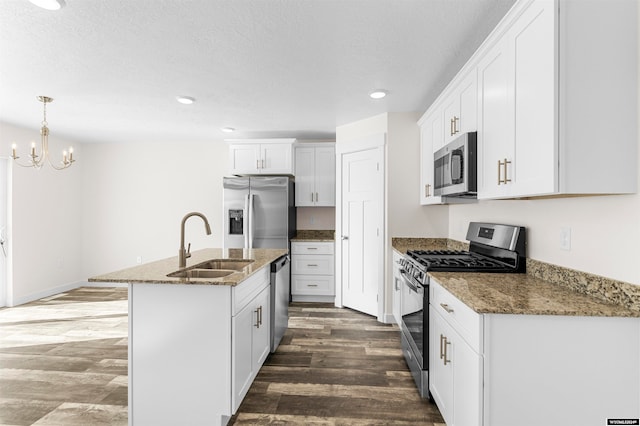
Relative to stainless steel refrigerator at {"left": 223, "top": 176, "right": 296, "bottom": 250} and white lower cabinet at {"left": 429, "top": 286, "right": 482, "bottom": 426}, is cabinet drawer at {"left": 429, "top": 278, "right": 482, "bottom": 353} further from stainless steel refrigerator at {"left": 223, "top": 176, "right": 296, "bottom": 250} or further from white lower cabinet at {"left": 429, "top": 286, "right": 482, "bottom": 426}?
stainless steel refrigerator at {"left": 223, "top": 176, "right": 296, "bottom": 250}

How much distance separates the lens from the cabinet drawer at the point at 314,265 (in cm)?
488

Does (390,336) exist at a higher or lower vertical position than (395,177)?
lower

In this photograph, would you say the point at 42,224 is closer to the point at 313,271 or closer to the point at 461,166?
the point at 313,271

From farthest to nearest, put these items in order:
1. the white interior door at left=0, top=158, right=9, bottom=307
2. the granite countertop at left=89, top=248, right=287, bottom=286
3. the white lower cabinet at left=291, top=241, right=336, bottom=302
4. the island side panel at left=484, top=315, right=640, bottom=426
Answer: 1. the white lower cabinet at left=291, top=241, right=336, bottom=302
2. the white interior door at left=0, top=158, right=9, bottom=307
3. the granite countertop at left=89, top=248, right=287, bottom=286
4. the island side panel at left=484, top=315, right=640, bottom=426

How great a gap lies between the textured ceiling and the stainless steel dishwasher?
165 centimetres

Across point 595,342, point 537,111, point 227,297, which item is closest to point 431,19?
point 537,111

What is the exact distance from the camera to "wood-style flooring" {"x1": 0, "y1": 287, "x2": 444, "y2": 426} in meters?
2.17

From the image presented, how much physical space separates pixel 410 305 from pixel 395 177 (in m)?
1.76

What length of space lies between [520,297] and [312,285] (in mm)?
3514

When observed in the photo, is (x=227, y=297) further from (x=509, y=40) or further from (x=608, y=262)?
(x=509, y=40)

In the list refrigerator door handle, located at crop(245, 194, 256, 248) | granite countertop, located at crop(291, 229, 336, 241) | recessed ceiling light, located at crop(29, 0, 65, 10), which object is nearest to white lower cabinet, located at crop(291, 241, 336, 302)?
granite countertop, located at crop(291, 229, 336, 241)

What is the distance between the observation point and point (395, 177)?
12.9 feet

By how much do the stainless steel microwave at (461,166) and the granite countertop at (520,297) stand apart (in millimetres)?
592

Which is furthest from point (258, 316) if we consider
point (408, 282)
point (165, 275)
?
point (408, 282)
